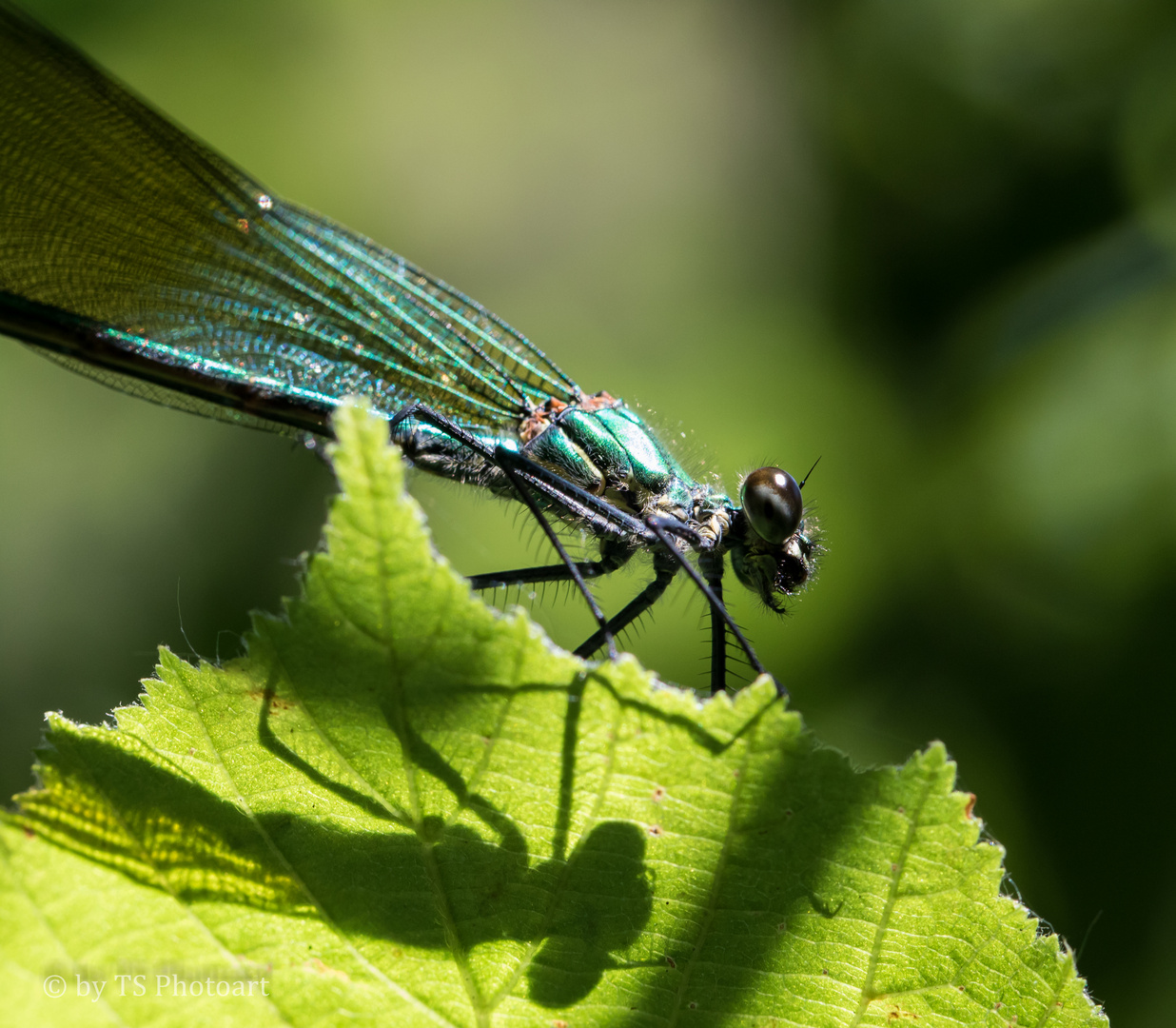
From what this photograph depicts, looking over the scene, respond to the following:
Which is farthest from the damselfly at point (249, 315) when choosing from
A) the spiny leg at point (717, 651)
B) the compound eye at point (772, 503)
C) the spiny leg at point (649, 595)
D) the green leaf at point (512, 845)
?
the green leaf at point (512, 845)

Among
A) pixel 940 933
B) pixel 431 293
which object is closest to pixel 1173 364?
pixel 431 293

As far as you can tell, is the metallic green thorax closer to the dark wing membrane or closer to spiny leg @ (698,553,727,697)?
the dark wing membrane

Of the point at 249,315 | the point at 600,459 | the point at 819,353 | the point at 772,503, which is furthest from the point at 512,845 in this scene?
the point at 819,353

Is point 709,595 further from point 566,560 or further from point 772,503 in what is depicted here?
point 772,503

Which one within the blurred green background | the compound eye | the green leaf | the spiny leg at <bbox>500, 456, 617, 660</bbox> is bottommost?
the green leaf

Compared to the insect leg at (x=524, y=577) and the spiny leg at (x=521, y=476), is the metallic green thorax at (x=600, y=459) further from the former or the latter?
the insect leg at (x=524, y=577)

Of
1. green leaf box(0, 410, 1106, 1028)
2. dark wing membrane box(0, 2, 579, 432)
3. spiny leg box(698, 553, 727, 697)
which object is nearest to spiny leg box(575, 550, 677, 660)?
spiny leg box(698, 553, 727, 697)
